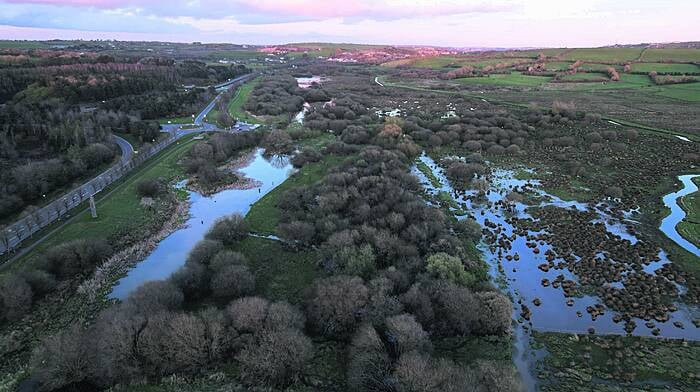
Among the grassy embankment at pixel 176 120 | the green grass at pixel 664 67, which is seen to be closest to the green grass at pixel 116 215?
the grassy embankment at pixel 176 120

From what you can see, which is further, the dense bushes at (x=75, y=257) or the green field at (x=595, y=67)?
the green field at (x=595, y=67)

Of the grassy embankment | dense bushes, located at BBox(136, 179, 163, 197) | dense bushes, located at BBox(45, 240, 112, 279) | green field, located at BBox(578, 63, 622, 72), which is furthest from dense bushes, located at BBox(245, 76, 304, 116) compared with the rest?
green field, located at BBox(578, 63, 622, 72)

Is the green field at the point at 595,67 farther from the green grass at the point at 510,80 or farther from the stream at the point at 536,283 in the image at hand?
the stream at the point at 536,283

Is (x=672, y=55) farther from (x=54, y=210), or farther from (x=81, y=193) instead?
(x=54, y=210)

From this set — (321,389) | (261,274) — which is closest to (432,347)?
(321,389)

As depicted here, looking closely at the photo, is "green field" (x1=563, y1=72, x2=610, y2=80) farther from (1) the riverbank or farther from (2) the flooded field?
(2) the flooded field
